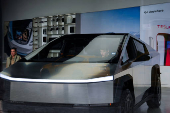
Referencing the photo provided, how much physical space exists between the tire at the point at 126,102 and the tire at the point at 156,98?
1483mm

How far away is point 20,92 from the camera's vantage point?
324 cm

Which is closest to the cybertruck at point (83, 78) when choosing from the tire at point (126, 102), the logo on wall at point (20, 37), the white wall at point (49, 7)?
the tire at point (126, 102)

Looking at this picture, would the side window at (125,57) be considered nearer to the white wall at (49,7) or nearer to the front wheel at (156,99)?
the front wheel at (156,99)

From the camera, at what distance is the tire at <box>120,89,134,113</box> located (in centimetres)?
336

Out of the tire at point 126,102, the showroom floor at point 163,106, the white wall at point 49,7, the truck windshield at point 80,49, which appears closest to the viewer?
the tire at point 126,102

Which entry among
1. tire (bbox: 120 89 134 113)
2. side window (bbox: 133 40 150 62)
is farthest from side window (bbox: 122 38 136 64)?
tire (bbox: 120 89 134 113)

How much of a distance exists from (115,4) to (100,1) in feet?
1.74

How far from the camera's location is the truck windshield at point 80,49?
383 centimetres

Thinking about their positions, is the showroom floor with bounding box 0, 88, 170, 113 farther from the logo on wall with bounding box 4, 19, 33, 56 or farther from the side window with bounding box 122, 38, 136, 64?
the logo on wall with bounding box 4, 19, 33, 56

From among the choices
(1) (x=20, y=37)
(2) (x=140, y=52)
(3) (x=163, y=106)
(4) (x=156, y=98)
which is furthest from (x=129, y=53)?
(1) (x=20, y=37)

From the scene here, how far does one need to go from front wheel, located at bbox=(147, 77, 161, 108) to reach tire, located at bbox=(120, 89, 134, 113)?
4.89ft

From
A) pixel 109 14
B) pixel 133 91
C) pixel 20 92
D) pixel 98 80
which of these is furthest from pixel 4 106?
pixel 109 14

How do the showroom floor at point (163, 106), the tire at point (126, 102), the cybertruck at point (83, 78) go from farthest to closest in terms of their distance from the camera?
1. the showroom floor at point (163, 106)
2. the tire at point (126, 102)
3. the cybertruck at point (83, 78)

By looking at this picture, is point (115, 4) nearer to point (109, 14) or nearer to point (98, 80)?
point (109, 14)
